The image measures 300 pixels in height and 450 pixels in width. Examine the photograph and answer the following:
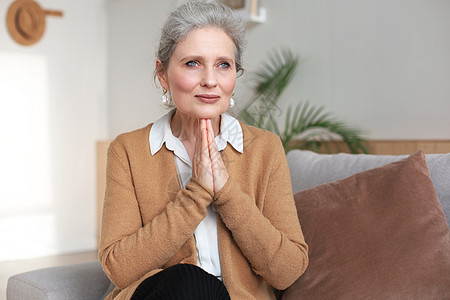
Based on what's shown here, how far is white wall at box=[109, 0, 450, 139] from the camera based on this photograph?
2.52 meters

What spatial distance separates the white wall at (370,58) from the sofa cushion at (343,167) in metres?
0.94

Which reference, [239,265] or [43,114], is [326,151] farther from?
[43,114]

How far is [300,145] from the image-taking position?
9.93 feet

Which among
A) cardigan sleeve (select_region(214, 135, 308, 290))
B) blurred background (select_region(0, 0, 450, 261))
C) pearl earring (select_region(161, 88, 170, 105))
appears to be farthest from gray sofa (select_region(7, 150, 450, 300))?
blurred background (select_region(0, 0, 450, 261))

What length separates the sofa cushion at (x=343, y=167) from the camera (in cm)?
152

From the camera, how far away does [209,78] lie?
136cm

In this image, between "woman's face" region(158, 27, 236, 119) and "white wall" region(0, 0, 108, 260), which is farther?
"white wall" region(0, 0, 108, 260)

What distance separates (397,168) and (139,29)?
3.61 metres

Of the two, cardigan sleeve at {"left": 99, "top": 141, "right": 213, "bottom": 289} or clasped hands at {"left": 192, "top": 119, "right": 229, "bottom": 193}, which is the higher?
clasped hands at {"left": 192, "top": 119, "right": 229, "bottom": 193}

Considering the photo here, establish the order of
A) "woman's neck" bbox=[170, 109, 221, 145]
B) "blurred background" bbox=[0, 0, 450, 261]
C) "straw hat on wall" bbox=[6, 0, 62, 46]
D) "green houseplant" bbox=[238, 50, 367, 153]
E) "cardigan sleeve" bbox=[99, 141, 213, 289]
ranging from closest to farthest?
"cardigan sleeve" bbox=[99, 141, 213, 289]
"woman's neck" bbox=[170, 109, 221, 145]
"green houseplant" bbox=[238, 50, 367, 153]
"blurred background" bbox=[0, 0, 450, 261]
"straw hat on wall" bbox=[6, 0, 62, 46]

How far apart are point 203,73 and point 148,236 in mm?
436

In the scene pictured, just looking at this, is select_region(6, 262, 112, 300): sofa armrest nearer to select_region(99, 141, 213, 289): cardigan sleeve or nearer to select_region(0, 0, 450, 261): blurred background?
select_region(99, 141, 213, 289): cardigan sleeve

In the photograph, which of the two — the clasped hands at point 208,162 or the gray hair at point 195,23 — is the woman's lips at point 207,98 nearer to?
the clasped hands at point 208,162

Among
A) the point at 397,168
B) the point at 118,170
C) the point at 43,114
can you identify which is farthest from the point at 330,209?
the point at 43,114
